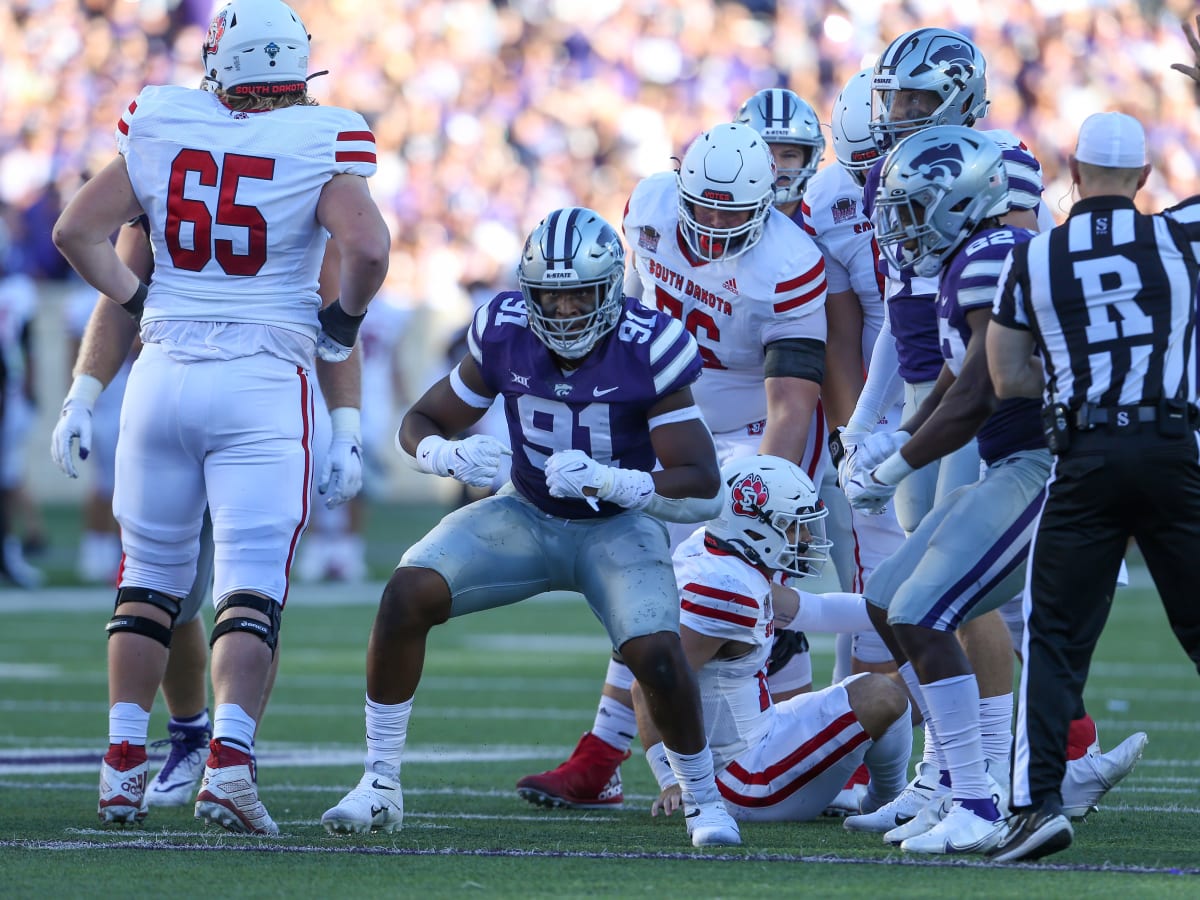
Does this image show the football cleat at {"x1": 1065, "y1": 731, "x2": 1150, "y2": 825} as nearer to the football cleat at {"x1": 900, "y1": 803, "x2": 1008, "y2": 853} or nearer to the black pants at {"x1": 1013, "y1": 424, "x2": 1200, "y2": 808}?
the football cleat at {"x1": 900, "y1": 803, "x2": 1008, "y2": 853}

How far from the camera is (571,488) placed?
4945mm

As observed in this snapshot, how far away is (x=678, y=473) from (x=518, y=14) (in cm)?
1734

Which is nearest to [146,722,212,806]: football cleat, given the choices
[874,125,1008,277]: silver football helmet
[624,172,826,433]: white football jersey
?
[624,172,826,433]: white football jersey

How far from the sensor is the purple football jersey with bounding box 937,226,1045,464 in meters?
4.86

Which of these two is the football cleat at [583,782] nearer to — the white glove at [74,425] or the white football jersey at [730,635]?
the white football jersey at [730,635]

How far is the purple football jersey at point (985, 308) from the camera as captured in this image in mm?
4863

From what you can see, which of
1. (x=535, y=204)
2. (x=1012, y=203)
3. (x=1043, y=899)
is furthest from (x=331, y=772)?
(x=535, y=204)

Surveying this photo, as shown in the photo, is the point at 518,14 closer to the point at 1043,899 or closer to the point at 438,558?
the point at 438,558

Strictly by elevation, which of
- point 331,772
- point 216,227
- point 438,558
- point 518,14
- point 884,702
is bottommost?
point 331,772

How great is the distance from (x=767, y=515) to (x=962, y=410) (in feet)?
2.97

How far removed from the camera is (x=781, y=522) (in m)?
5.52

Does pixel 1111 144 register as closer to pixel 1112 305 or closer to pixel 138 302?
pixel 1112 305

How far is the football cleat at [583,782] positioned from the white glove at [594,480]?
1.18m

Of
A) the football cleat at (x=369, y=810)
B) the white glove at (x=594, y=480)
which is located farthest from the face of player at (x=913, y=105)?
the football cleat at (x=369, y=810)
